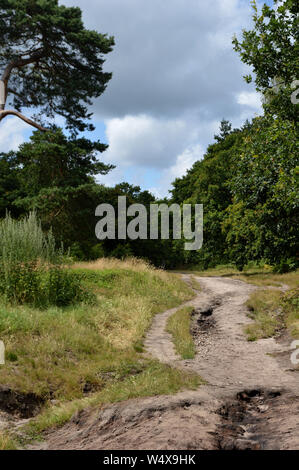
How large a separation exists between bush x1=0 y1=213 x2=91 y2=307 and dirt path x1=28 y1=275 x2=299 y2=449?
3937 mm

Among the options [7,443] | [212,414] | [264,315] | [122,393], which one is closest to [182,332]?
[264,315]

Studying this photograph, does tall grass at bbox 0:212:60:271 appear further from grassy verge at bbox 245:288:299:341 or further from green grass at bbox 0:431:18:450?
grassy verge at bbox 245:288:299:341

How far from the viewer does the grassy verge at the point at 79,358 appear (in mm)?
7512

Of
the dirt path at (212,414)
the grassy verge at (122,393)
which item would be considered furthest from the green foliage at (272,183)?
the grassy verge at (122,393)

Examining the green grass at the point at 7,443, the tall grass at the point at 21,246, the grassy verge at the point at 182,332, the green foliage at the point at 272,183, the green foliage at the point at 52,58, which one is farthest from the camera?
the green foliage at the point at 52,58

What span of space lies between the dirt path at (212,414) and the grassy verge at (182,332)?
0.25 m

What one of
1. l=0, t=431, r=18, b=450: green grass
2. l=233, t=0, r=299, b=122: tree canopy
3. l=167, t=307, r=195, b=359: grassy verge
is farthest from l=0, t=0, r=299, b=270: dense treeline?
l=0, t=431, r=18, b=450: green grass

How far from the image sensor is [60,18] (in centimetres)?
2398

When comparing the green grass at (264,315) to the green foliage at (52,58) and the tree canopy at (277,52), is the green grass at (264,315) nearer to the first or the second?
the tree canopy at (277,52)

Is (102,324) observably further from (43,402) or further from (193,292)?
(193,292)

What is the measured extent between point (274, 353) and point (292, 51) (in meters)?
8.66

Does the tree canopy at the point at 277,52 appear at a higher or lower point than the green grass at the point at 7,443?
higher

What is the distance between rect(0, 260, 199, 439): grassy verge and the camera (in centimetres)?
751

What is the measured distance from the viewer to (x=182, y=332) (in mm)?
13086
